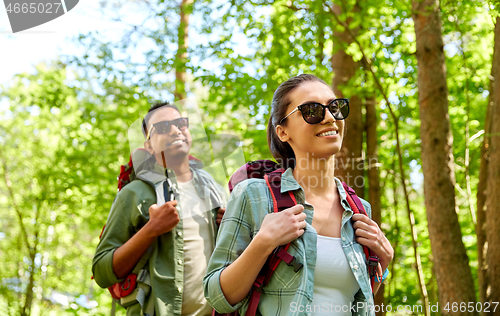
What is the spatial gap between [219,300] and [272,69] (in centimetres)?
461

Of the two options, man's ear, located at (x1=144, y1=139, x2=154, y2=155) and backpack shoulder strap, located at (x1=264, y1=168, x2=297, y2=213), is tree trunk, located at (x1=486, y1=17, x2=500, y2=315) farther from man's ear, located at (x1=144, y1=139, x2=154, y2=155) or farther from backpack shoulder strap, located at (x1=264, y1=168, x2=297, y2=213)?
man's ear, located at (x1=144, y1=139, x2=154, y2=155)

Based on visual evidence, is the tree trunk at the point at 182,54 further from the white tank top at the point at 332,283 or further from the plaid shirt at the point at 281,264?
the white tank top at the point at 332,283

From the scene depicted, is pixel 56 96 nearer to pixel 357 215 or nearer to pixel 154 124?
pixel 154 124

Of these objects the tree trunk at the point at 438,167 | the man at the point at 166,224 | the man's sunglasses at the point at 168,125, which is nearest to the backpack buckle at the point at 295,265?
the man at the point at 166,224

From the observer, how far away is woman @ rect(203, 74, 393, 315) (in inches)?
54.3

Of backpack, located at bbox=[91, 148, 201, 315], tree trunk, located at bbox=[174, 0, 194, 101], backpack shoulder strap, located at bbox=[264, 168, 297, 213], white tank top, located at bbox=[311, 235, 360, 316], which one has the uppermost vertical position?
tree trunk, located at bbox=[174, 0, 194, 101]

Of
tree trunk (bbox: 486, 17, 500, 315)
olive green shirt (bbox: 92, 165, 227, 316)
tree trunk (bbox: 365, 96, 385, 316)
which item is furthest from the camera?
tree trunk (bbox: 365, 96, 385, 316)

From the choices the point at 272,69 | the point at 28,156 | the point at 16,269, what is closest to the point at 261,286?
the point at 272,69

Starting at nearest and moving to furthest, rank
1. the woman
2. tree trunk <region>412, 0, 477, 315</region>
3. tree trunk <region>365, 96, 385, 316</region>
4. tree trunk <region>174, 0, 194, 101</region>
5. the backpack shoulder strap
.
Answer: the woman, the backpack shoulder strap, tree trunk <region>412, 0, 477, 315</region>, tree trunk <region>365, 96, 385, 316</region>, tree trunk <region>174, 0, 194, 101</region>

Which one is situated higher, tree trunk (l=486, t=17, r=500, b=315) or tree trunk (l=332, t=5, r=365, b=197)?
tree trunk (l=332, t=5, r=365, b=197)

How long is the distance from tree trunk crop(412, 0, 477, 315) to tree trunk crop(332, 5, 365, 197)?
75 cm

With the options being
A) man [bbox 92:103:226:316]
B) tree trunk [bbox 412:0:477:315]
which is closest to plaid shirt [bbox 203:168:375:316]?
man [bbox 92:103:226:316]

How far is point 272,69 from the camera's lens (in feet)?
18.5

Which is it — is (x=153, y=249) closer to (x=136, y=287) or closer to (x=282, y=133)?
(x=136, y=287)
